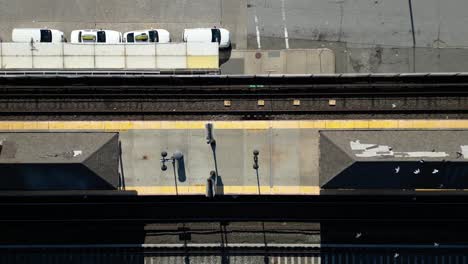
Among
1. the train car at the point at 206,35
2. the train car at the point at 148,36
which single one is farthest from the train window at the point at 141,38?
the train car at the point at 206,35

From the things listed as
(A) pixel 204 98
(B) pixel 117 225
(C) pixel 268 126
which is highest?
(A) pixel 204 98

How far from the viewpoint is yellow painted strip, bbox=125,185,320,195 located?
115 ft

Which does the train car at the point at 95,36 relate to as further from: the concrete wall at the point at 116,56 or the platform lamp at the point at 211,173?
the platform lamp at the point at 211,173

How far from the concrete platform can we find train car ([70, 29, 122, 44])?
733 centimetres

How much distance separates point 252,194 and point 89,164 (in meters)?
11.9

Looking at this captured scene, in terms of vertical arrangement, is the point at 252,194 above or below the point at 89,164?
below

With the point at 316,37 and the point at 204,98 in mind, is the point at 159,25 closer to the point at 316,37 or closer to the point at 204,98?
the point at 204,98

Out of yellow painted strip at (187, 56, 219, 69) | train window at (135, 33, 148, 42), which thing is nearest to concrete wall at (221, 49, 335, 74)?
yellow painted strip at (187, 56, 219, 69)

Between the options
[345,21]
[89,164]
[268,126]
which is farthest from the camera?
[345,21]

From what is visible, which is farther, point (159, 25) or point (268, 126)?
point (159, 25)

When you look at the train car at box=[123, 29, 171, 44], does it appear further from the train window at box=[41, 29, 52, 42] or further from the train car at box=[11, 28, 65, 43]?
the train car at box=[11, 28, 65, 43]

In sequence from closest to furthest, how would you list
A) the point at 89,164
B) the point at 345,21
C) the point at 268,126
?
the point at 89,164
the point at 268,126
the point at 345,21

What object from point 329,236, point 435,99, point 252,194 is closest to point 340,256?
point 329,236

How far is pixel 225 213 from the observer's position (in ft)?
121
